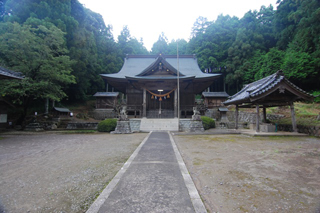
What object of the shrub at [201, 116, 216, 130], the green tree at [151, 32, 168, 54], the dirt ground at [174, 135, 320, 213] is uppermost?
the green tree at [151, 32, 168, 54]

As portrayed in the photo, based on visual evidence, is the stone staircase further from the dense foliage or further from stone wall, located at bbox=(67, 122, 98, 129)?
the dense foliage

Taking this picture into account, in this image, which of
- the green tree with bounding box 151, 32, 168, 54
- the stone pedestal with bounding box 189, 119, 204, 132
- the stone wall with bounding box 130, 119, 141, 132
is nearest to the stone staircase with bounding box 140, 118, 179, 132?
the stone wall with bounding box 130, 119, 141, 132

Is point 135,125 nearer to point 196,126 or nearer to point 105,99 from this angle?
point 196,126

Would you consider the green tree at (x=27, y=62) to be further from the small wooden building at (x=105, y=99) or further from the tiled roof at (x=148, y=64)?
the small wooden building at (x=105, y=99)

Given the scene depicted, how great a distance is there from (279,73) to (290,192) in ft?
32.2

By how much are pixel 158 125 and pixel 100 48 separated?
102ft

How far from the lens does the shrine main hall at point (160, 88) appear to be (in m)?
16.5

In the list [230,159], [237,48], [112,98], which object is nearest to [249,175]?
[230,159]

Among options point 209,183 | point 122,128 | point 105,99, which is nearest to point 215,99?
point 105,99

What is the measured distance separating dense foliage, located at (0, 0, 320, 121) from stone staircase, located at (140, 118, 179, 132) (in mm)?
9152

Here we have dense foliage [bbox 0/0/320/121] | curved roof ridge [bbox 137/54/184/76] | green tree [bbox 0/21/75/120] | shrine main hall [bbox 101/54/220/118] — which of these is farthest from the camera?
curved roof ridge [bbox 137/54/184/76]

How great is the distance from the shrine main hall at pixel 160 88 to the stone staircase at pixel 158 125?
1.61m

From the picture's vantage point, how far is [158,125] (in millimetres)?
14336

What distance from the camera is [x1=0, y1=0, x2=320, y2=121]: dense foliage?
46.1 ft
